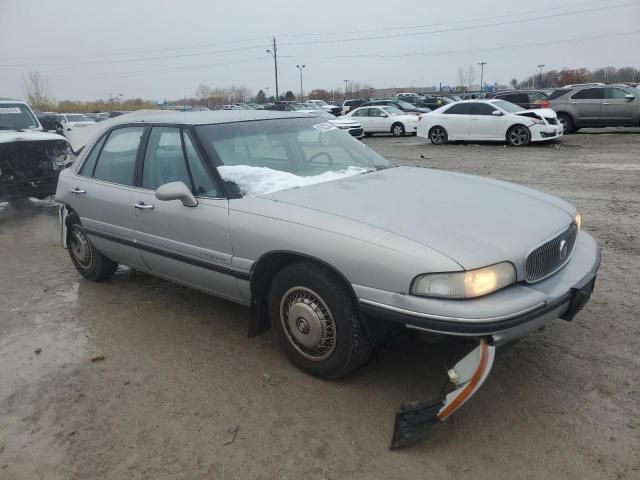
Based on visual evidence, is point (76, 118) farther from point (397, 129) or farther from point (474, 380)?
point (474, 380)

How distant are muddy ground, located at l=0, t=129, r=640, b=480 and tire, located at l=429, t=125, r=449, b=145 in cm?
1285

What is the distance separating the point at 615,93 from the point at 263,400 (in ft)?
59.0

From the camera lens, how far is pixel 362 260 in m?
2.64

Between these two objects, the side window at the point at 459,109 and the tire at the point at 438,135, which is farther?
the tire at the point at 438,135

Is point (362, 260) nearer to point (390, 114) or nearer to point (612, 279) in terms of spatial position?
point (612, 279)

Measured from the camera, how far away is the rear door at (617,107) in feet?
54.9

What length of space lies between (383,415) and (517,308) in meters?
0.93

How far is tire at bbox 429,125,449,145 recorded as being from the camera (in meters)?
16.9

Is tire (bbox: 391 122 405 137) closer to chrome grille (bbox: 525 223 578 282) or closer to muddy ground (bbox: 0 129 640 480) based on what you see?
muddy ground (bbox: 0 129 640 480)

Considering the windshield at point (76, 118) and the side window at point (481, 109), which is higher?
the side window at point (481, 109)

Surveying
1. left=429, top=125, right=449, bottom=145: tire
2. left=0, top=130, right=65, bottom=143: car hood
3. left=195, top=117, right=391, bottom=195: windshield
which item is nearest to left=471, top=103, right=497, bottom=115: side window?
left=429, top=125, right=449, bottom=145: tire

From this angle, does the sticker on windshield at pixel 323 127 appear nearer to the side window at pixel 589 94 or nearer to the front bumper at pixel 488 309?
the front bumper at pixel 488 309

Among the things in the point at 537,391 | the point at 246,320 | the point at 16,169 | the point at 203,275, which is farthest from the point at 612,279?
the point at 16,169

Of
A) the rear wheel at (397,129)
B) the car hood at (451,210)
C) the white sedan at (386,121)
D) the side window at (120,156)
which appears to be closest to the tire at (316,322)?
the car hood at (451,210)
